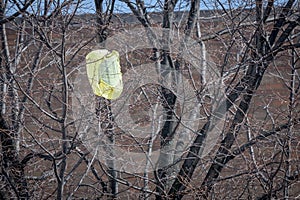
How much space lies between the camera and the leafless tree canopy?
3910 millimetres

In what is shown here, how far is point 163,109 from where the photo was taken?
4.21 meters

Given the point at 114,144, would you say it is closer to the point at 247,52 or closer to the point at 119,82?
the point at 119,82

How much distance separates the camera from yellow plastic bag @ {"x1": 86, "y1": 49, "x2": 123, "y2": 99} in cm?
348

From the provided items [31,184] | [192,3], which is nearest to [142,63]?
[192,3]

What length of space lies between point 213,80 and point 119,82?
0.83 m

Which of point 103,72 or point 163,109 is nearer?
point 103,72

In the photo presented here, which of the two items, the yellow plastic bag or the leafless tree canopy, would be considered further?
A: the leafless tree canopy

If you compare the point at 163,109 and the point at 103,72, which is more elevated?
the point at 103,72

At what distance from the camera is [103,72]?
3.49 meters

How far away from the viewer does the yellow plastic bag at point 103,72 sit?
3.48 m

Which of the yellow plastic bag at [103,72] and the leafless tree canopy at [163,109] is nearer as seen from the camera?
the yellow plastic bag at [103,72]

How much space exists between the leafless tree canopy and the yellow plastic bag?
0.84ft

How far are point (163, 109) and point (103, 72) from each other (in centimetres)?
89

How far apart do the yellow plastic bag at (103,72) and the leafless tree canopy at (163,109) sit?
0.26m
